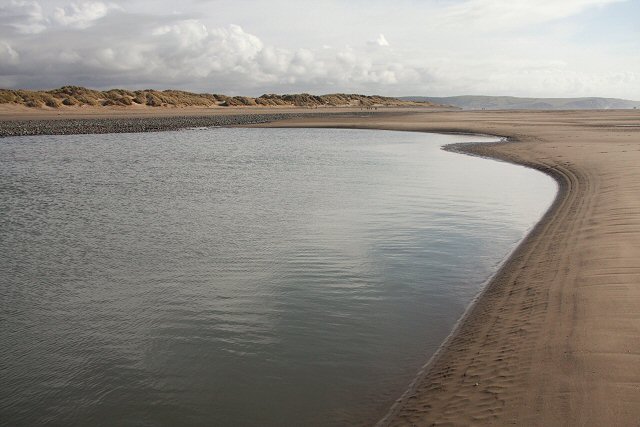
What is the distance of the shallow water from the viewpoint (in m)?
6.15

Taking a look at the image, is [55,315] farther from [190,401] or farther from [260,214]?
[260,214]

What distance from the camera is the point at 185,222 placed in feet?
47.5

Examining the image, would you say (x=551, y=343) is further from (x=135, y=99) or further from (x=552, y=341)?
(x=135, y=99)

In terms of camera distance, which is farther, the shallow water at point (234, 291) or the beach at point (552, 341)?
the shallow water at point (234, 291)

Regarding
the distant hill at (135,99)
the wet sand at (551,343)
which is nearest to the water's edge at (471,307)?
the wet sand at (551,343)

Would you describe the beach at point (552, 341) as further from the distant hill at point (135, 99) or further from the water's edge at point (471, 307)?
the distant hill at point (135, 99)

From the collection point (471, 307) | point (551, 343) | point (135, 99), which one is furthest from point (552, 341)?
point (135, 99)

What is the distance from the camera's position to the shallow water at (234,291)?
6152 mm

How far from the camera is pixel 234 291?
934cm

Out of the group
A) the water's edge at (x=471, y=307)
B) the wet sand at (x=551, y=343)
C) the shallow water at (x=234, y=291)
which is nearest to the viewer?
the wet sand at (x=551, y=343)

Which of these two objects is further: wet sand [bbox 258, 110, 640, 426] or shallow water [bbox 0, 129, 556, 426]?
shallow water [bbox 0, 129, 556, 426]

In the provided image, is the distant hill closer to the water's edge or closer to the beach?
the water's edge

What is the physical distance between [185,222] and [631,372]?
1135 centimetres

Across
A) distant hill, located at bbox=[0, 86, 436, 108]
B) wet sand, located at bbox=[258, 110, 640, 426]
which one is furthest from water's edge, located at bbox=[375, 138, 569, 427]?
distant hill, located at bbox=[0, 86, 436, 108]
